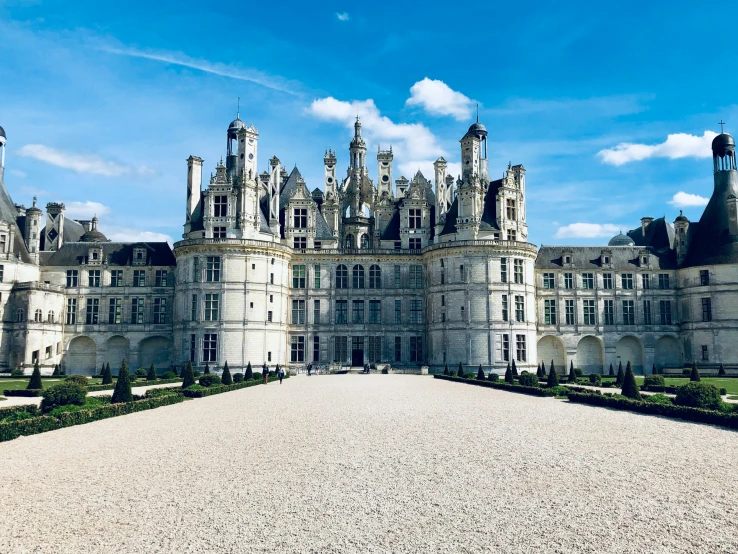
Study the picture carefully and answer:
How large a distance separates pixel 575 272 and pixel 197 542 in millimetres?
59467

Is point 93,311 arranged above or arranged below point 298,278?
below

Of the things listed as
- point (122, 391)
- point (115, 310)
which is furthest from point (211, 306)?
point (122, 391)

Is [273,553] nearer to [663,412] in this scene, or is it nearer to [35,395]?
[663,412]

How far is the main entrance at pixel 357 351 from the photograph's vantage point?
62.8m

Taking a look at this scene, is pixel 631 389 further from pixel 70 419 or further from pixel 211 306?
pixel 211 306

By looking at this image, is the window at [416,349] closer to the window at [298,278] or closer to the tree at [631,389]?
the window at [298,278]

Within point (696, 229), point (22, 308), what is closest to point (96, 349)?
point (22, 308)

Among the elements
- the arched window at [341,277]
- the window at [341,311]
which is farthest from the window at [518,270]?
the window at [341,311]

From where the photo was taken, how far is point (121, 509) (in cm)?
1095

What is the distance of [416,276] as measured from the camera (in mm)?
63625

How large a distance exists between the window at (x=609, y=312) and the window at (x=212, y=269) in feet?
126

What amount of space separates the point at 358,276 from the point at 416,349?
9.34 metres

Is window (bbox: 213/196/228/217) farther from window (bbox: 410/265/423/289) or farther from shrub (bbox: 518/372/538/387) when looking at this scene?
shrub (bbox: 518/372/538/387)

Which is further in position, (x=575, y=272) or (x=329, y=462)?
(x=575, y=272)
